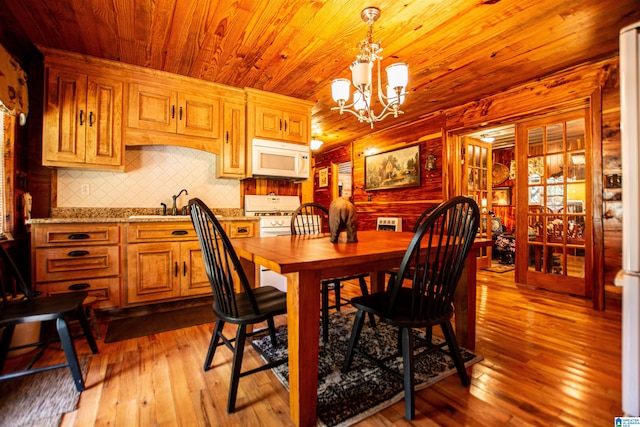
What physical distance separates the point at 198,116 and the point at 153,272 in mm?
1697

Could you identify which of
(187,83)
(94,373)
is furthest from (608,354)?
(187,83)

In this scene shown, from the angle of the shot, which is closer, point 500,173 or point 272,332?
point 272,332

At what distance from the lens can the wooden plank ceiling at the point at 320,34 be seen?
1.93m

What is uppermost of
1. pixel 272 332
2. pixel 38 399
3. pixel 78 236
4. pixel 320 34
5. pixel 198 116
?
pixel 320 34

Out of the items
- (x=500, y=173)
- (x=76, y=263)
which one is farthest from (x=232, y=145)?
(x=500, y=173)

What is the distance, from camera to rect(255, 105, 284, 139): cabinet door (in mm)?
3361

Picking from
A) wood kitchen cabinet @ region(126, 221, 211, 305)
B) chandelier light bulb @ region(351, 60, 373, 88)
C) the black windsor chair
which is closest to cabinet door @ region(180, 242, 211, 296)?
wood kitchen cabinet @ region(126, 221, 211, 305)

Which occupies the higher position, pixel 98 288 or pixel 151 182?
pixel 151 182

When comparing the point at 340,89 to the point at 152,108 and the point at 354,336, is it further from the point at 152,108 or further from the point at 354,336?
the point at 152,108

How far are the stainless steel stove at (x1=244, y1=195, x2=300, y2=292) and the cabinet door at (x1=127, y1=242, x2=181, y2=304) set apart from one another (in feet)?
2.80

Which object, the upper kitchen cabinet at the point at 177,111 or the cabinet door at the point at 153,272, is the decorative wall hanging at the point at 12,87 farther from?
the cabinet door at the point at 153,272

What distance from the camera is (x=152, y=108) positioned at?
286 centimetres

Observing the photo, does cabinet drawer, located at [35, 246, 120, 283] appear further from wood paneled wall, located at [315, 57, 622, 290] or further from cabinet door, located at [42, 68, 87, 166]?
wood paneled wall, located at [315, 57, 622, 290]

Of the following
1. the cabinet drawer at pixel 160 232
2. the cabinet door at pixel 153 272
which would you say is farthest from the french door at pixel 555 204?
the cabinet door at pixel 153 272
